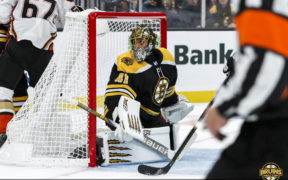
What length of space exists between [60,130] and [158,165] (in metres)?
0.51

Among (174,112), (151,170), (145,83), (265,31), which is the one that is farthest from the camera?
(174,112)

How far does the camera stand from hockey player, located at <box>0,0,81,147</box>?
3273mm

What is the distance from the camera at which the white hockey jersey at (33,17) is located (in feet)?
10.7

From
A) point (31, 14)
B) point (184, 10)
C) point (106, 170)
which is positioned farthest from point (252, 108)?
point (184, 10)

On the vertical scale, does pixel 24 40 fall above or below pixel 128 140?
above

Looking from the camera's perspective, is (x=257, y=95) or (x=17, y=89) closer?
(x=257, y=95)

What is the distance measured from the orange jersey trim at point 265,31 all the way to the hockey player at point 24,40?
2.29 meters

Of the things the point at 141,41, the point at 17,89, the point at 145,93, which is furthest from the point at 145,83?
the point at 17,89

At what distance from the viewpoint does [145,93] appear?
9.99 ft

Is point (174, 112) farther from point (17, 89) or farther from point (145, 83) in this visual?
point (17, 89)

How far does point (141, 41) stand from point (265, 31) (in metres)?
1.87

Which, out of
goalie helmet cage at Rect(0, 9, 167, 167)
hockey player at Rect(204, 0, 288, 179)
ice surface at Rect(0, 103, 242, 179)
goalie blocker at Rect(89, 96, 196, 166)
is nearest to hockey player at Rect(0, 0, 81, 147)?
goalie helmet cage at Rect(0, 9, 167, 167)

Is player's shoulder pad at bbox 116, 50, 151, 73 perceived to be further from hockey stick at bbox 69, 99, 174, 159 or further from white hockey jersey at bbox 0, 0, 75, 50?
white hockey jersey at bbox 0, 0, 75, 50

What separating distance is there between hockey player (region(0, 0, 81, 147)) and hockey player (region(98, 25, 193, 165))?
0.55m
